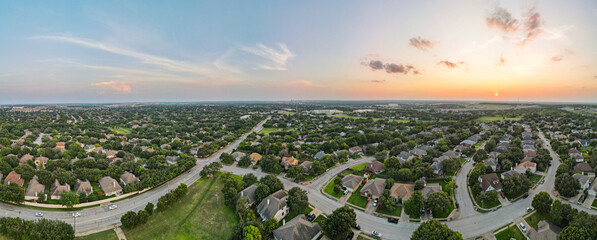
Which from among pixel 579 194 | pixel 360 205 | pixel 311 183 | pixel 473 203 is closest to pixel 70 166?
pixel 311 183

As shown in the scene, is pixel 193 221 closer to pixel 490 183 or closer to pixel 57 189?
pixel 57 189

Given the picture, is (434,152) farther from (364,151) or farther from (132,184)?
(132,184)

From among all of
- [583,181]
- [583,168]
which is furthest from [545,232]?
[583,168]

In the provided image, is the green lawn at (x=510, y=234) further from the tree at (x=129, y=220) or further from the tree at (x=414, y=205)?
the tree at (x=129, y=220)

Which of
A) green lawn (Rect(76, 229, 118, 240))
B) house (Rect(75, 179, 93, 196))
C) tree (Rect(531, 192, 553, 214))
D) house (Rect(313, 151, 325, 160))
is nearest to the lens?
green lawn (Rect(76, 229, 118, 240))

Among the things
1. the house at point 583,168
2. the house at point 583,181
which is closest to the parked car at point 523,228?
the house at point 583,181

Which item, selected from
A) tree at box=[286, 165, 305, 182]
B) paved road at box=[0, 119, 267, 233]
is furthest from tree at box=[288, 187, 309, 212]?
paved road at box=[0, 119, 267, 233]

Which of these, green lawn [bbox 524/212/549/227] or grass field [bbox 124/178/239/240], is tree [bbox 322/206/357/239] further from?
green lawn [bbox 524/212/549/227]
